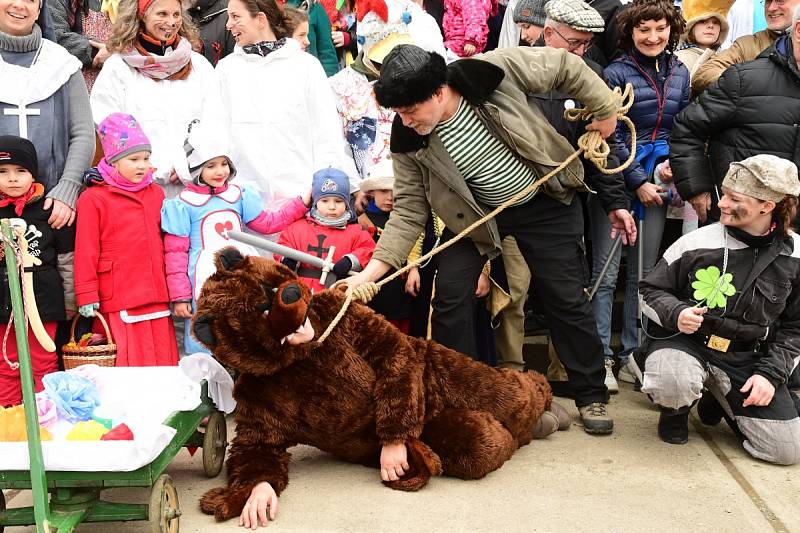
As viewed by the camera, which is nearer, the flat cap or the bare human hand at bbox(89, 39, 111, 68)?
the flat cap

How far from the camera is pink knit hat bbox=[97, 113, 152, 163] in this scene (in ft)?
14.3

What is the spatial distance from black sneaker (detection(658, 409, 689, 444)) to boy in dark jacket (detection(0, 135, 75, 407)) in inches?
114

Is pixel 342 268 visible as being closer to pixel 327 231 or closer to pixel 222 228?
pixel 327 231

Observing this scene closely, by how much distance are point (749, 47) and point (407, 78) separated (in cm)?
249

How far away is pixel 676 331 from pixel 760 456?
0.65 meters

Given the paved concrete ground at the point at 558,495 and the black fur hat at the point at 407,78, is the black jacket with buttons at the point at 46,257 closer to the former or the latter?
the paved concrete ground at the point at 558,495

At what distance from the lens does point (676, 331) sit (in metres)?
4.11

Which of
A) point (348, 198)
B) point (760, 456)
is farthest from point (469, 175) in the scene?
point (760, 456)

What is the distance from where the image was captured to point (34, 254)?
→ 167 inches

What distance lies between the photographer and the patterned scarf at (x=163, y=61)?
15.6ft

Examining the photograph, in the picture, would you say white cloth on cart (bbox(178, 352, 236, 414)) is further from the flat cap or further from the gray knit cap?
the gray knit cap

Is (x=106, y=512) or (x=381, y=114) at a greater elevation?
(x=381, y=114)

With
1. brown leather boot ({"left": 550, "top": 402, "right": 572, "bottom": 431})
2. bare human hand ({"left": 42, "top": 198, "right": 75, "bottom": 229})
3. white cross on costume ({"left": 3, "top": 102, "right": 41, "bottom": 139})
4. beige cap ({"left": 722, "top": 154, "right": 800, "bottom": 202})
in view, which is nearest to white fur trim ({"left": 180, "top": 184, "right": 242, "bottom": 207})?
bare human hand ({"left": 42, "top": 198, "right": 75, "bottom": 229})

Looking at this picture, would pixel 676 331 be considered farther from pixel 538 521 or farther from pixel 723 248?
pixel 538 521
